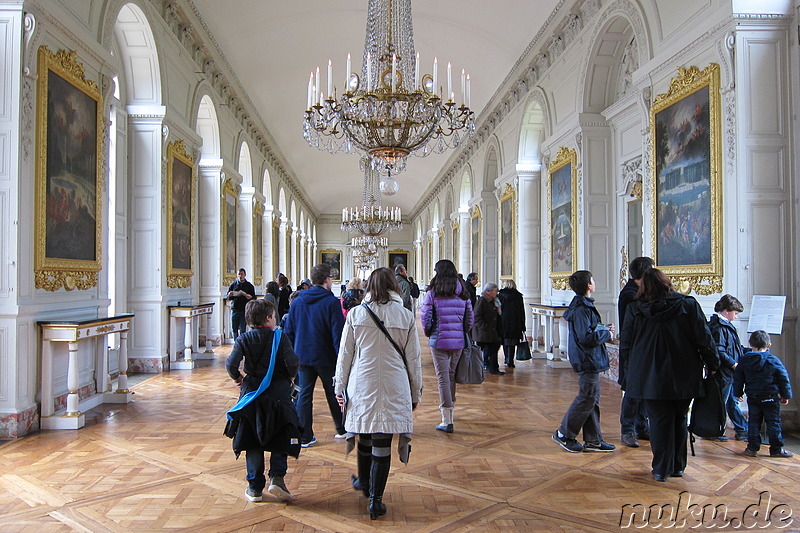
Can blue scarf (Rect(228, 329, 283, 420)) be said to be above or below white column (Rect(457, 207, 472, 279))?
below

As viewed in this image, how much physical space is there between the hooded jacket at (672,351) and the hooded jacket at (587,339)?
60 cm

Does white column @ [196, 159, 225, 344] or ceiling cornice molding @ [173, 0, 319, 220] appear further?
white column @ [196, 159, 225, 344]

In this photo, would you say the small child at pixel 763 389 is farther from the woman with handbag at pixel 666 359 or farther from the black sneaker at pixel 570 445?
the black sneaker at pixel 570 445

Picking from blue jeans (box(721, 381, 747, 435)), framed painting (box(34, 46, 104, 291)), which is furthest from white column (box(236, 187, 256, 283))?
blue jeans (box(721, 381, 747, 435))

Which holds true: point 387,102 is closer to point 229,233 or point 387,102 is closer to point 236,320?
point 236,320

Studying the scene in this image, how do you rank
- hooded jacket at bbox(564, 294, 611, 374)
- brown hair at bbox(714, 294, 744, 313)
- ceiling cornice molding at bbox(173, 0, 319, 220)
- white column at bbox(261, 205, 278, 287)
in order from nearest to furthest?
1. hooded jacket at bbox(564, 294, 611, 374)
2. brown hair at bbox(714, 294, 744, 313)
3. ceiling cornice molding at bbox(173, 0, 319, 220)
4. white column at bbox(261, 205, 278, 287)

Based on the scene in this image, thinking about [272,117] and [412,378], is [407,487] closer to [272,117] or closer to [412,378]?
[412,378]

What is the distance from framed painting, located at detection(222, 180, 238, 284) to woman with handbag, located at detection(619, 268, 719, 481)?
11.3m

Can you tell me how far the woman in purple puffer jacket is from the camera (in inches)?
243

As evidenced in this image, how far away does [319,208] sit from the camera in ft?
141

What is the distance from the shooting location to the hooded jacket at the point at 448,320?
616 centimetres

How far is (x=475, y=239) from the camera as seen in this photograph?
1970 cm

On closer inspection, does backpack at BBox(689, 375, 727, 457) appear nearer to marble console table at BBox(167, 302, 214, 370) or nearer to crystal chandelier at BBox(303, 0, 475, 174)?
crystal chandelier at BBox(303, 0, 475, 174)

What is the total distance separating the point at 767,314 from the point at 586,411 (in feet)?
7.00
